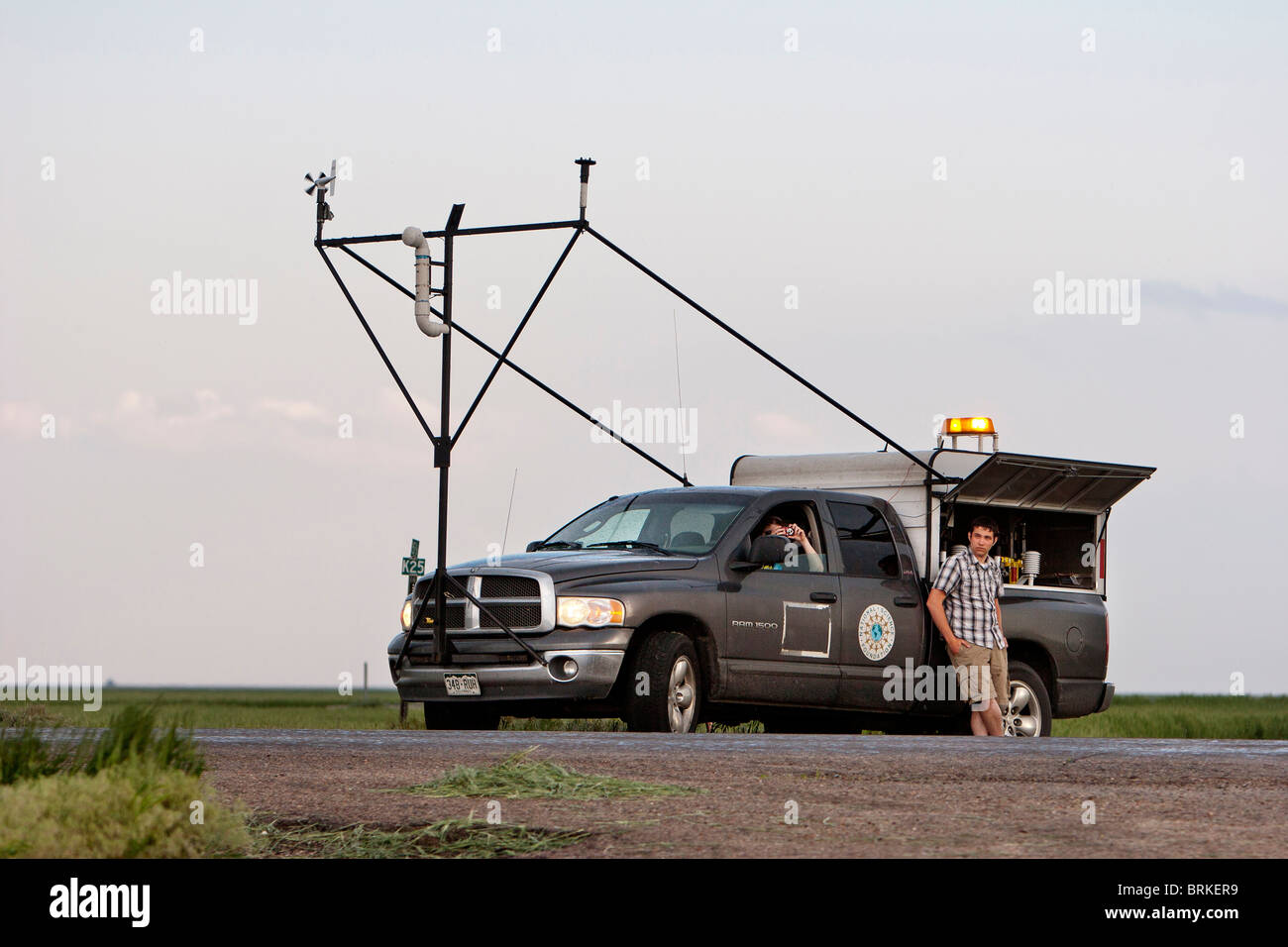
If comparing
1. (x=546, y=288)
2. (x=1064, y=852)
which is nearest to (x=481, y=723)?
(x=546, y=288)

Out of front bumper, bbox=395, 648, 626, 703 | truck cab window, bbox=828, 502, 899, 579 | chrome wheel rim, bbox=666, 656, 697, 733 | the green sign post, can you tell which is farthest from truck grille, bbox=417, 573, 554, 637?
the green sign post

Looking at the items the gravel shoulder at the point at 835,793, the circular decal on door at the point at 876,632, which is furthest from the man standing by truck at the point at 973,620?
the gravel shoulder at the point at 835,793

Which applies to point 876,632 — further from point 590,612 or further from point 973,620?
point 590,612

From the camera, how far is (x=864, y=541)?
15.6 metres

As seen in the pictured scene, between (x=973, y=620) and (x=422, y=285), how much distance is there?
5.42m

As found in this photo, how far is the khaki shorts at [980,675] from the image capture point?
15.1 meters

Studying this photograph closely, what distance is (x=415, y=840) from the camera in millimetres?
7297

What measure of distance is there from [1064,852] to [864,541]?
897cm

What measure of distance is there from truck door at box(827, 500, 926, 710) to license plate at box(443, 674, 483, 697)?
2.84 meters

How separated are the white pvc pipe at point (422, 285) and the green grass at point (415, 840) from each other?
30.1 feet

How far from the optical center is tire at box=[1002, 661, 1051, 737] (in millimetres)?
16312

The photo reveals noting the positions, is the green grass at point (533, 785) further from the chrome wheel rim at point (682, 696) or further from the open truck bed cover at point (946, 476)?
the open truck bed cover at point (946, 476)

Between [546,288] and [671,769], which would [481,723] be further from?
[671,769]

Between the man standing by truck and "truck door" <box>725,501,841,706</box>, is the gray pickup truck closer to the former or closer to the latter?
"truck door" <box>725,501,841,706</box>
